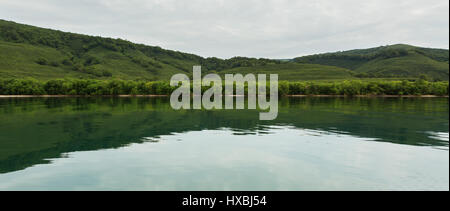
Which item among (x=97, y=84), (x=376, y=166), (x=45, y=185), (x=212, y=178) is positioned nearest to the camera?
(x=45, y=185)

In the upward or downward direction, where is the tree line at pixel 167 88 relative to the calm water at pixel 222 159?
upward

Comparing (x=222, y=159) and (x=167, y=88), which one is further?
(x=167, y=88)

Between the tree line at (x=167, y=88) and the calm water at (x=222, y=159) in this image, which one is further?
the tree line at (x=167, y=88)

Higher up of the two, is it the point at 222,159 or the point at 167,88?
the point at 167,88

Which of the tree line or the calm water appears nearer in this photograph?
the calm water

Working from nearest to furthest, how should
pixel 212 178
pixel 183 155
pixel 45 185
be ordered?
pixel 45 185
pixel 212 178
pixel 183 155

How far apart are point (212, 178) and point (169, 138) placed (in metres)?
16.5

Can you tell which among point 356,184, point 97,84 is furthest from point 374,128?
point 97,84

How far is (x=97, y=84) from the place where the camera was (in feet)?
547

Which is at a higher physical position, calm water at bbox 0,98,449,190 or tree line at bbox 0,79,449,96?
tree line at bbox 0,79,449,96

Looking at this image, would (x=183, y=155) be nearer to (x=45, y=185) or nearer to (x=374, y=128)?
(x=45, y=185)

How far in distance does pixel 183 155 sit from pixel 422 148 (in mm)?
23290
